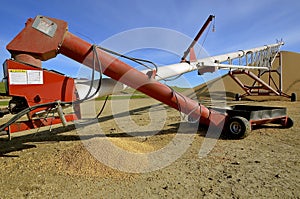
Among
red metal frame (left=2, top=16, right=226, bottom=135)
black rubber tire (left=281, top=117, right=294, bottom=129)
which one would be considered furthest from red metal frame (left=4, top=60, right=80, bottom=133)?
black rubber tire (left=281, top=117, right=294, bottom=129)

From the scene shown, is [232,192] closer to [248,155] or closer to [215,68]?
[248,155]

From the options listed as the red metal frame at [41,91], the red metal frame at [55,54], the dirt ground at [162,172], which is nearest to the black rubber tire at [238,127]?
the dirt ground at [162,172]

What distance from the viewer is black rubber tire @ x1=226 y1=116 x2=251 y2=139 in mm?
3977

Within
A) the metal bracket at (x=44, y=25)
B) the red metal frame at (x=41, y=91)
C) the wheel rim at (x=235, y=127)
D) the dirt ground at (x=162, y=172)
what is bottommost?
the dirt ground at (x=162, y=172)

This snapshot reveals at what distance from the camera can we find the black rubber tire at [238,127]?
3977 mm

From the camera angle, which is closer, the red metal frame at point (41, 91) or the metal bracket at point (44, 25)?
the red metal frame at point (41, 91)

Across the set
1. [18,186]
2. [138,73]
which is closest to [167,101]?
[138,73]

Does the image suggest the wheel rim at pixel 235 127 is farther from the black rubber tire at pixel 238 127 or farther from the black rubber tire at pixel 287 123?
the black rubber tire at pixel 287 123

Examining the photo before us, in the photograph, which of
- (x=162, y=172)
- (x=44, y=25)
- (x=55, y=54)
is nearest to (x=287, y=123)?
(x=162, y=172)

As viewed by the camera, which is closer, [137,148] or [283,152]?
[283,152]

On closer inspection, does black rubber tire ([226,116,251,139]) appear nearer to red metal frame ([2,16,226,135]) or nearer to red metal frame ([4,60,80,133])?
red metal frame ([2,16,226,135])

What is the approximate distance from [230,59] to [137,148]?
26.3ft

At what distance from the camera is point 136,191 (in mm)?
2268

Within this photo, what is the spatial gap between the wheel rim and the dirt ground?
0.19m
